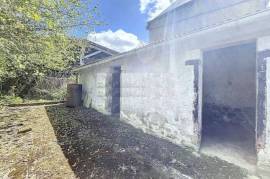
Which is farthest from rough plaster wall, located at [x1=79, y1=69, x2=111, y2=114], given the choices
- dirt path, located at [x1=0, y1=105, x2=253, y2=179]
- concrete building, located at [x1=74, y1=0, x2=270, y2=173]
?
dirt path, located at [x1=0, y1=105, x2=253, y2=179]

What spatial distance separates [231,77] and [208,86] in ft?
2.90

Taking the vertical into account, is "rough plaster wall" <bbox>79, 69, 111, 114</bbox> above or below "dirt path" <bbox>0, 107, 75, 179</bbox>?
above

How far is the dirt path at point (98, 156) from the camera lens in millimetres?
3592

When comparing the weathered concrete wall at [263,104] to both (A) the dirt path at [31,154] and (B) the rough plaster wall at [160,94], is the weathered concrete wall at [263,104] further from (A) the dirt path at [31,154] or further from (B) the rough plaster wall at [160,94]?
(A) the dirt path at [31,154]

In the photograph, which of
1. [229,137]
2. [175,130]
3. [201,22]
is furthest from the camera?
[201,22]

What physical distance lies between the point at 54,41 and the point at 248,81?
6053 mm

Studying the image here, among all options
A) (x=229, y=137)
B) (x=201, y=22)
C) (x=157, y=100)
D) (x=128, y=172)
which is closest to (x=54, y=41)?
(x=157, y=100)

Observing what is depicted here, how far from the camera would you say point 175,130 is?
5.20 m

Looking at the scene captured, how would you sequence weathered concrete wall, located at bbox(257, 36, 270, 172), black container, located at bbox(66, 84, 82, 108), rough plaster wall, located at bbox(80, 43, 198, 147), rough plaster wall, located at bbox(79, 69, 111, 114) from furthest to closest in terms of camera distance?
black container, located at bbox(66, 84, 82, 108) → rough plaster wall, located at bbox(79, 69, 111, 114) → rough plaster wall, located at bbox(80, 43, 198, 147) → weathered concrete wall, located at bbox(257, 36, 270, 172)

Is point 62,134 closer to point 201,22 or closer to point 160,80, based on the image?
Result: point 160,80

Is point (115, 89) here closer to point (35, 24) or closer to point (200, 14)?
point (35, 24)

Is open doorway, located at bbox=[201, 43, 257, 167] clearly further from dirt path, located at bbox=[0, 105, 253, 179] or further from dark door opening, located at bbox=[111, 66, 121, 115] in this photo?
dark door opening, located at bbox=[111, 66, 121, 115]

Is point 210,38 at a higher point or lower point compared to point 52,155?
higher

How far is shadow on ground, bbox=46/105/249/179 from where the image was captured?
3.61 meters
